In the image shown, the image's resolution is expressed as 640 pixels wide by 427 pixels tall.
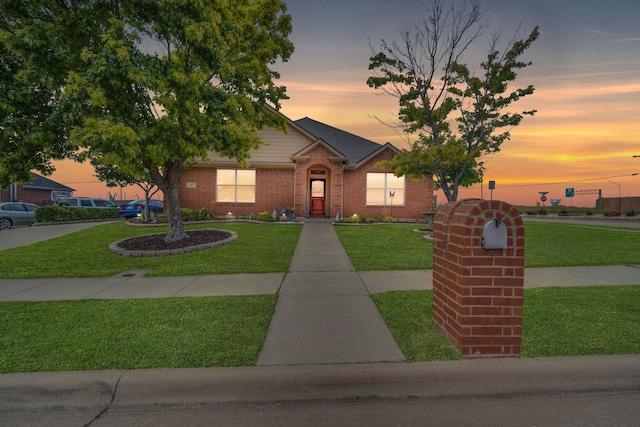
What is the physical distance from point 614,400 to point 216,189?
18.0 metres

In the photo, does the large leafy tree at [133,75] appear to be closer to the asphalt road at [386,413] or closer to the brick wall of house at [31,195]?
the asphalt road at [386,413]

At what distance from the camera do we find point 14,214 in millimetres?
16062

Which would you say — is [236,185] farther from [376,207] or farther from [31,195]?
[31,195]

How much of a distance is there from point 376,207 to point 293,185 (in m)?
5.23

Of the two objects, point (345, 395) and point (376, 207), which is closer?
point (345, 395)

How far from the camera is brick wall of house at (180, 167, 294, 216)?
1775cm

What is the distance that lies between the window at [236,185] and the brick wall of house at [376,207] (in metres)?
5.71

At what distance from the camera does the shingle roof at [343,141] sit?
19.1 m

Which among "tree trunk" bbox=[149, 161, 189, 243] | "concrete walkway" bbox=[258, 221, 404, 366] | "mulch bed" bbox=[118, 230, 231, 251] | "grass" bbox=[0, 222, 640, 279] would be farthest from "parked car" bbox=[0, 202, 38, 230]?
"concrete walkway" bbox=[258, 221, 404, 366]

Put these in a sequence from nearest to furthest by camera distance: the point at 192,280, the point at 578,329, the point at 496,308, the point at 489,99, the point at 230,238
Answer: the point at 496,308 < the point at 578,329 < the point at 192,280 < the point at 489,99 < the point at 230,238

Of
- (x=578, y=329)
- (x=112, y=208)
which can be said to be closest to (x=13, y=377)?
(x=578, y=329)

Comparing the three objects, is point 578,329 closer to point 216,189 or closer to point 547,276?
point 547,276

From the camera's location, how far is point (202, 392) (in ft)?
8.34

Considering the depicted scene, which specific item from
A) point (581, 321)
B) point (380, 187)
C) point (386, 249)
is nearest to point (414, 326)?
point (581, 321)
